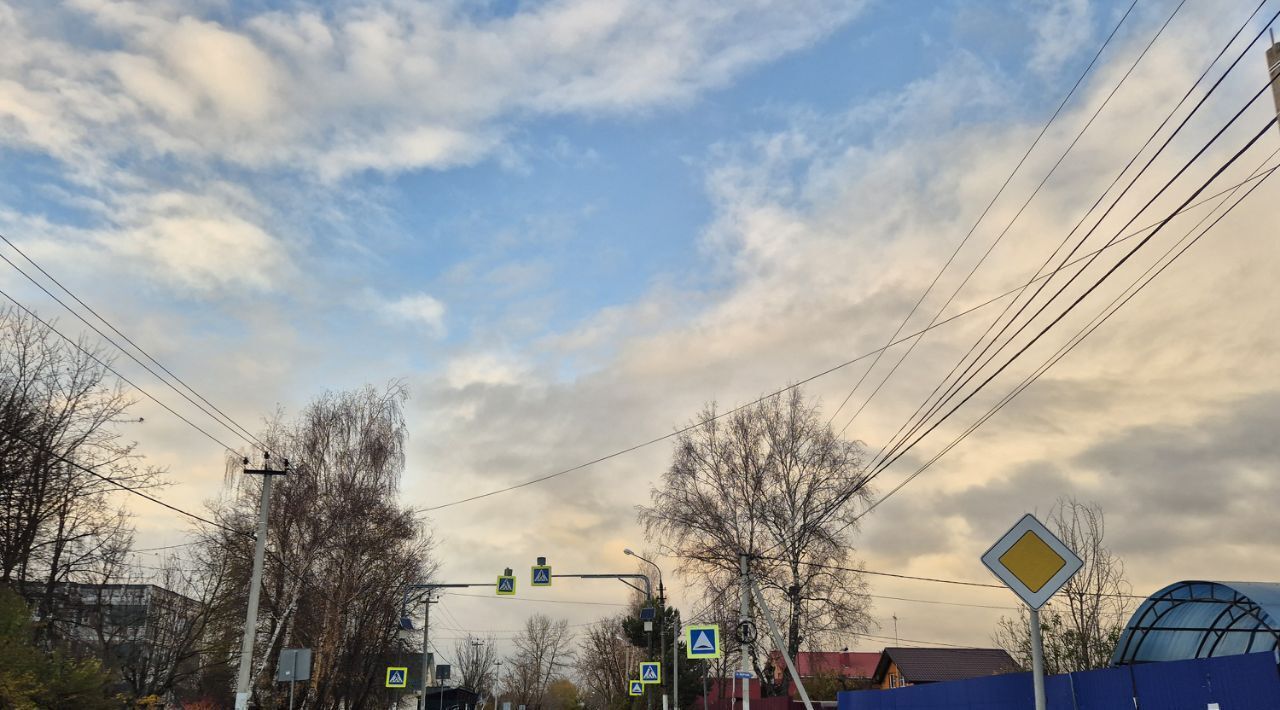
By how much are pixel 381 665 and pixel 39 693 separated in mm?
34840

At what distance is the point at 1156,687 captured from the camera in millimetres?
13336

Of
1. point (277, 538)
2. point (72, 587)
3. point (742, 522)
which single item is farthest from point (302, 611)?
point (742, 522)

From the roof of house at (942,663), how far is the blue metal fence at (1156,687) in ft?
154

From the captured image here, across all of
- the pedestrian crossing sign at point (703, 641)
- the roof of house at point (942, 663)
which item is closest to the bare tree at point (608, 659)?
the roof of house at point (942, 663)

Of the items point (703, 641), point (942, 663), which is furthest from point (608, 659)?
point (703, 641)

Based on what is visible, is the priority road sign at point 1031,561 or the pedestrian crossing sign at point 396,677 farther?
the pedestrian crossing sign at point 396,677

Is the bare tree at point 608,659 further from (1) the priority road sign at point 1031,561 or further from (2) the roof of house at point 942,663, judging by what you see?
(1) the priority road sign at point 1031,561

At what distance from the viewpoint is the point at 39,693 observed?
62.6 feet

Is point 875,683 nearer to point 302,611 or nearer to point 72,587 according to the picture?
point 302,611

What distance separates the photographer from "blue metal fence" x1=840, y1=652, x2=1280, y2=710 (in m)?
11.7

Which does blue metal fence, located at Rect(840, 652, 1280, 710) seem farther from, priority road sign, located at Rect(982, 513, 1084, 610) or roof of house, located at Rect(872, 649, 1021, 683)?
roof of house, located at Rect(872, 649, 1021, 683)

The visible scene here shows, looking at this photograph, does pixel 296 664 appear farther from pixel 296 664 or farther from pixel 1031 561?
pixel 1031 561

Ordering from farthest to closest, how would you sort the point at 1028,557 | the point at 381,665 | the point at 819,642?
the point at 381,665
the point at 819,642
the point at 1028,557

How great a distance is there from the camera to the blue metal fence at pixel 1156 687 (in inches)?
459
